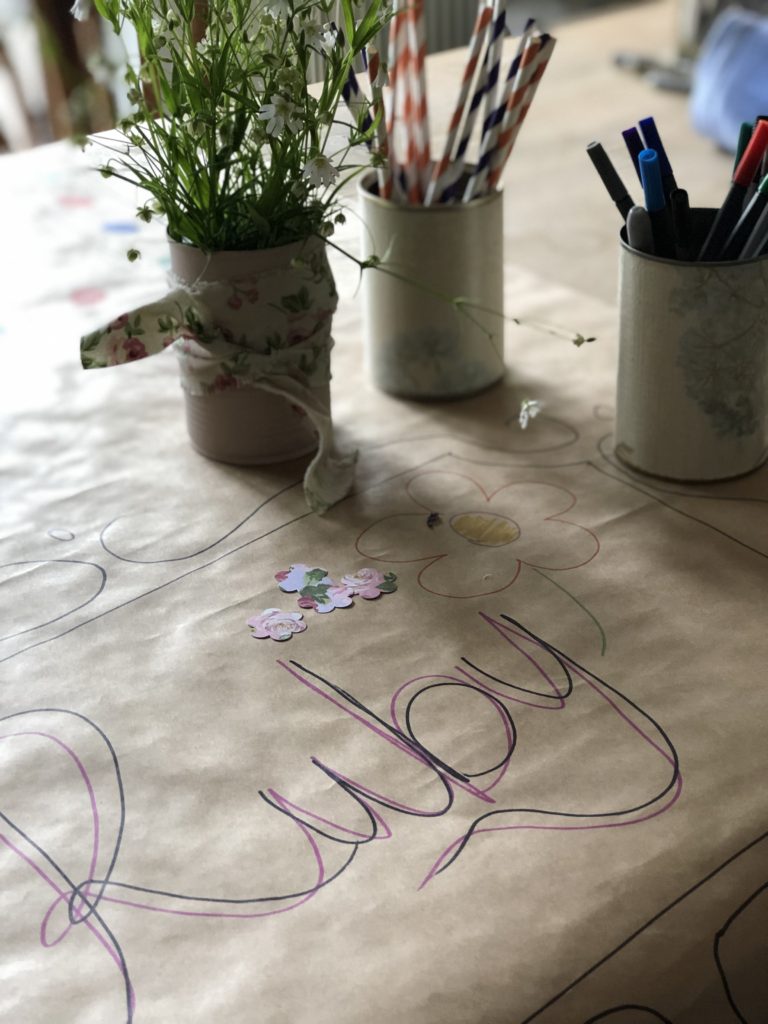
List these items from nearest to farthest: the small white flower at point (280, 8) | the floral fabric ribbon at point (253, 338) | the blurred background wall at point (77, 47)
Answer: the small white flower at point (280, 8) < the floral fabric ribbon at point (253, 338) < the blurred background wall at point (77, 47)

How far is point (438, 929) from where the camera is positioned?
440 mm

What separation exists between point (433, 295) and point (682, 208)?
181 millimetres

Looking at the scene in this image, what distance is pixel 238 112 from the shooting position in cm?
63

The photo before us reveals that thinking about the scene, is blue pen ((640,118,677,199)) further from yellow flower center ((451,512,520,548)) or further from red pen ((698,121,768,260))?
yellow flower center ((451,512,520,548))

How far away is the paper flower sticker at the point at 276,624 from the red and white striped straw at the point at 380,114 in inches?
9.9

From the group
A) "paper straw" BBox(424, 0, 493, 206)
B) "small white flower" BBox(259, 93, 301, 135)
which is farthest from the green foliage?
"paper straw" BBox(424, 0, 493, 206)

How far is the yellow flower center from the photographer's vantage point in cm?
67

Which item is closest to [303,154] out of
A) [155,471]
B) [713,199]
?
[155,471]

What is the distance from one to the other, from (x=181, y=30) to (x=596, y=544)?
37 centimetres

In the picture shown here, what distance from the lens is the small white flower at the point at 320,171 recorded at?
0.61m

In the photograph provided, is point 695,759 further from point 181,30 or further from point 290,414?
point 181,30

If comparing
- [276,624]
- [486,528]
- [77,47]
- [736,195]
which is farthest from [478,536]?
[77,47]

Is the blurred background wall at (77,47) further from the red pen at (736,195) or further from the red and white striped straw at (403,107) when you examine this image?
the red pen at (736,195)

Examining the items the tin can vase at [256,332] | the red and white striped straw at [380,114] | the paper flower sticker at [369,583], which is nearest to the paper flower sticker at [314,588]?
the paper flower sticker at [369,583]
